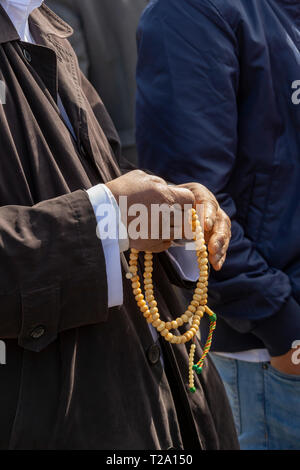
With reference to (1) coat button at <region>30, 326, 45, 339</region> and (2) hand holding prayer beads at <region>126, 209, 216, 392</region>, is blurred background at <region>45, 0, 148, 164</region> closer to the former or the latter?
(2) hand holding prayer beads at <region>126, 209, 216, 392</region>

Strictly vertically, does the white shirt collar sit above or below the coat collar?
above

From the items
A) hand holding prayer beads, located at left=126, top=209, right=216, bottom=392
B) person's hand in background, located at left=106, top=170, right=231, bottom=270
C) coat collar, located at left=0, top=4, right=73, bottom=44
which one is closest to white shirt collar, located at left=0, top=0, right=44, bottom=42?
coat collar, located at left=0, top=4, right=73, bottom=44

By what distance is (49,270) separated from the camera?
1.01 m

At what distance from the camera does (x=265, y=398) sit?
1.78 m

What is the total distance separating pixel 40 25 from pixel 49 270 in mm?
658

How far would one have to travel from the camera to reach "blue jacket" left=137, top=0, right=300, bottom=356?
162 centimetres

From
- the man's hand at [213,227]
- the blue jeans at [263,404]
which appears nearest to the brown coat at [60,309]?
the man's hand at [213,227]

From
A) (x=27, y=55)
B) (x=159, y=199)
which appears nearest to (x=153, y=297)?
(x=159, y=199)

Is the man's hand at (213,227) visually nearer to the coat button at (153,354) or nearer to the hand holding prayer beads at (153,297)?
the hand holding prayer beads at (153,297)

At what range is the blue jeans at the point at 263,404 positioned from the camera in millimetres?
1739

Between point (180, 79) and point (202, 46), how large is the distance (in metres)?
0.11

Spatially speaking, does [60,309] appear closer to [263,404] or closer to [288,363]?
[288,363]
